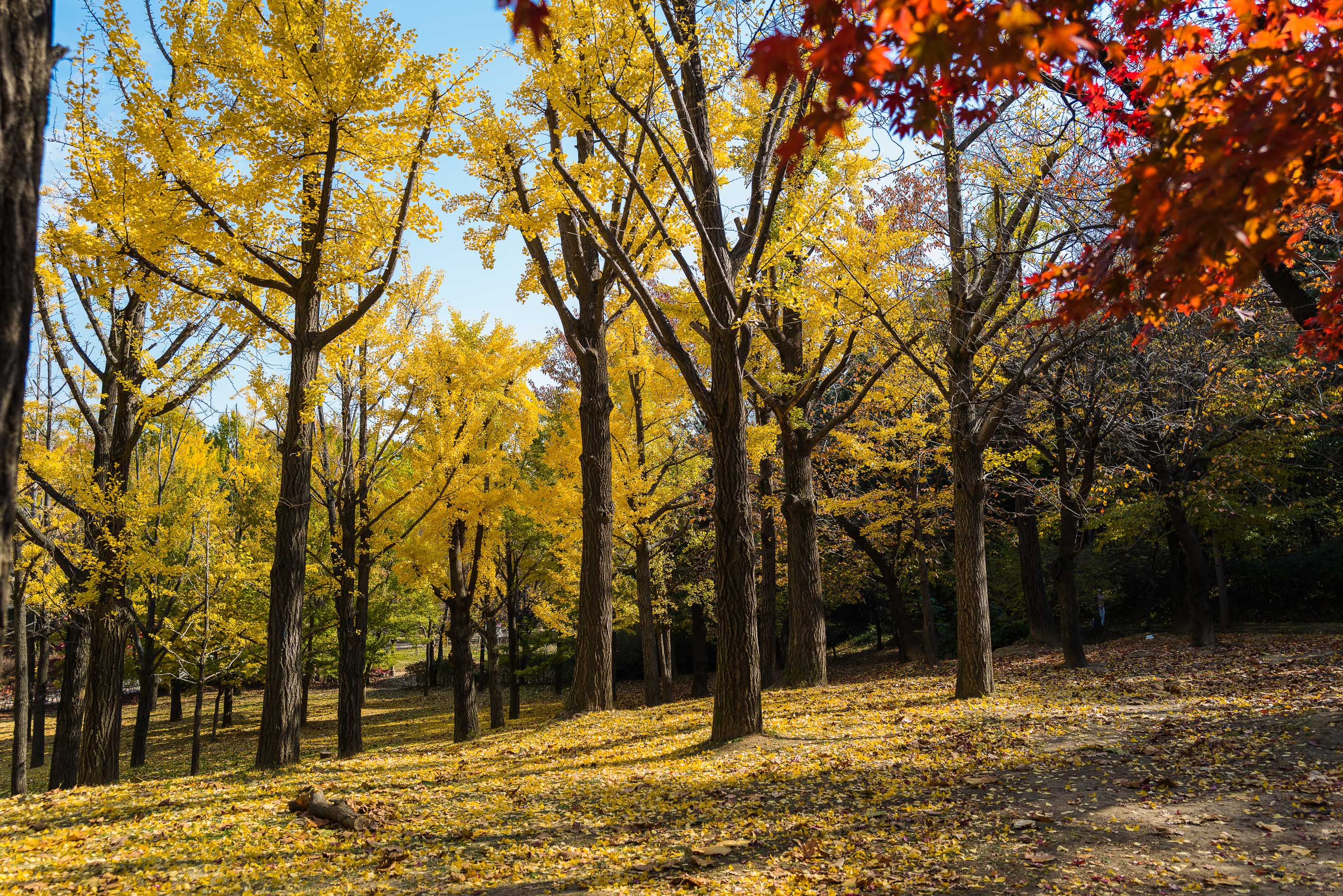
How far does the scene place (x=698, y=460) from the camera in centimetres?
1656

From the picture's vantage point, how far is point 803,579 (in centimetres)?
1180

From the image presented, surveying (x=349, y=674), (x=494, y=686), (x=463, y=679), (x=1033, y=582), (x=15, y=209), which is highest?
(x=15, y=209)

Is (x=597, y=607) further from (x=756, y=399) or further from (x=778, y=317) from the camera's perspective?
(x=778, y=317)

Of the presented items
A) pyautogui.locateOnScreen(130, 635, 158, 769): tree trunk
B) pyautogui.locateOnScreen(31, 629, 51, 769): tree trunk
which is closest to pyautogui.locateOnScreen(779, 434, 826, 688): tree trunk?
pyautogui.locateOnScreen(130, 635, 158, 769): tree trunk

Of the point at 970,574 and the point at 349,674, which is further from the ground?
the point at 970,574

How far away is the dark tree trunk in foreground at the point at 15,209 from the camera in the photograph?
5.96 feet

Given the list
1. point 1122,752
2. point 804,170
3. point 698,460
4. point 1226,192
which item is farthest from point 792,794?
point 698,460

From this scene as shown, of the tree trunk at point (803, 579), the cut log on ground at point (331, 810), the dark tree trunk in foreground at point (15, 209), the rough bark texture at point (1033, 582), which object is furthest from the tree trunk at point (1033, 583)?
the dark tree trunk in foreground at point (15, 209)

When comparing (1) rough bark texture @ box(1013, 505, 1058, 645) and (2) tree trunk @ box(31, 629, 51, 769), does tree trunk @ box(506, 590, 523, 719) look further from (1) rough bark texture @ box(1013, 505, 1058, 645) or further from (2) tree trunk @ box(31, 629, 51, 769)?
Answer: (1) rough bark texture @ box(1013, 505, 1058, 645)

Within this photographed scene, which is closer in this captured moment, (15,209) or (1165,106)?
(15,209)

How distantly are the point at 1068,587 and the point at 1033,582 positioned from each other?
20.1 feet

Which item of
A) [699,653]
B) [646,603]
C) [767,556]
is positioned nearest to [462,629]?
[646,603]

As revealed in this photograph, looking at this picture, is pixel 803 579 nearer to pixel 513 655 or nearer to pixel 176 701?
pixel 513 655

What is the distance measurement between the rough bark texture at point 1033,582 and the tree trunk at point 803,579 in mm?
7189
